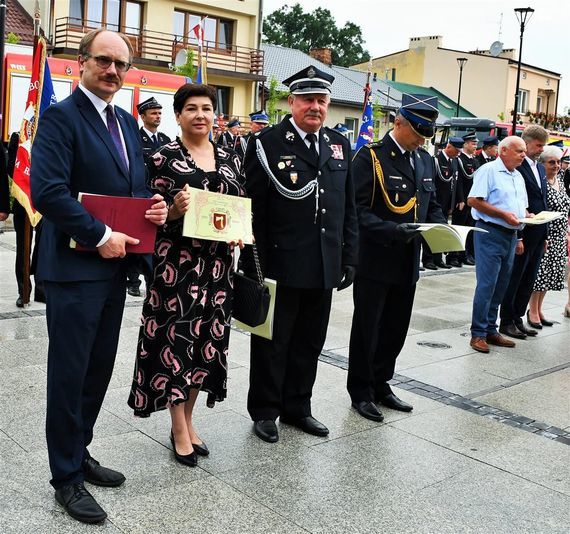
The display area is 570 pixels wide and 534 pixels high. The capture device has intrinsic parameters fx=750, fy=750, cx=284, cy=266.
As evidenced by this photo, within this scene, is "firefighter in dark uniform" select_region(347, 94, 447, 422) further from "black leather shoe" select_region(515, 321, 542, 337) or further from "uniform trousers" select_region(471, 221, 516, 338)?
"black leather shoe" select_region(515, 321, 542, 337)

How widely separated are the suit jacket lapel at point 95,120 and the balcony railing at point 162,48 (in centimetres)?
2291

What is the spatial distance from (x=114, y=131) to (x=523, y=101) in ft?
156

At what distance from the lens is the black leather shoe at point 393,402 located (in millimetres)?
5199

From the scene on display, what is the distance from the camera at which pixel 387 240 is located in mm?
4855

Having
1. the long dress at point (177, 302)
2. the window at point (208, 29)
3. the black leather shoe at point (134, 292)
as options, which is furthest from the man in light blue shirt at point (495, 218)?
the window at point (208, 29)

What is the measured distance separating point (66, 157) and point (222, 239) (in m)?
0.94

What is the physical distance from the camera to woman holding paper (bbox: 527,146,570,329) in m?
8.28

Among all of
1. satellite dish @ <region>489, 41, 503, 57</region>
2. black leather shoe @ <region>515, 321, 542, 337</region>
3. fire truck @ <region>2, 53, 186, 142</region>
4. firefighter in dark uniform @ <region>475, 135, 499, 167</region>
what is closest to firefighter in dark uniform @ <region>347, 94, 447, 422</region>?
black leather shoe @ <region>515, 321, 542, 337</region>

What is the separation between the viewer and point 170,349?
3.91 meters

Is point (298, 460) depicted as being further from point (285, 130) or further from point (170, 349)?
point (285, 130)

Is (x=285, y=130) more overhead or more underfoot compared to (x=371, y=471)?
more overhead

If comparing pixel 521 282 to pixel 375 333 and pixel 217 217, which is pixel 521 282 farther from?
pixel 217 217

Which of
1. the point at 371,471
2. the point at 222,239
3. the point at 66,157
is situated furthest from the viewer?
the point at 371,471

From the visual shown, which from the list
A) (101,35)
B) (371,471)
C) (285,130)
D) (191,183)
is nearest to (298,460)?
(371,471)
